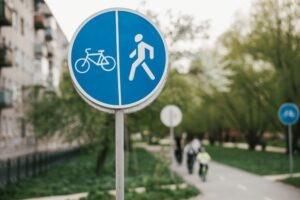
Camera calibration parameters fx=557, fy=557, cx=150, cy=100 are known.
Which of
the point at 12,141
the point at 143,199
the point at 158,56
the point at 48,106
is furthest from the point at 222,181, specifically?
the point at 12,141

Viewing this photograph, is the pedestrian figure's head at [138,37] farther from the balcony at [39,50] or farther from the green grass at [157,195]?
the balcony at [39,50]

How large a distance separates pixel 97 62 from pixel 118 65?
0.36 ft

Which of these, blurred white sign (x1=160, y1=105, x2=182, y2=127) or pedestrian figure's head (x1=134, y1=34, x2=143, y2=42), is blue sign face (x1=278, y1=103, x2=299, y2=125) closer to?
blurred white sign (x1=160, y1=105, x2=182, y2=127)

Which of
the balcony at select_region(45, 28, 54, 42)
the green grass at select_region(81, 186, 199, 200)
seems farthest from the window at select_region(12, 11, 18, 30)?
the green grass at select_region(81, 186, 199, 200)

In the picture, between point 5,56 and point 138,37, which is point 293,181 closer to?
point 138,37

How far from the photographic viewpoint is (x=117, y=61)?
2.89m

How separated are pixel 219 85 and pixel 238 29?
56.8 ft

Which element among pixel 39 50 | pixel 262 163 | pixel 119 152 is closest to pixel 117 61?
pixel 119 152

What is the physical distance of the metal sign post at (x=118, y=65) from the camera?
288 cm

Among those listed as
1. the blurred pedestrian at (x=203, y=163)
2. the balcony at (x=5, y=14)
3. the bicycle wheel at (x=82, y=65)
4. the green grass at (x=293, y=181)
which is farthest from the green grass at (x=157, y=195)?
the balcony at (x=5, y=14)

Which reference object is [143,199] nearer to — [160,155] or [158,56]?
[160,155]

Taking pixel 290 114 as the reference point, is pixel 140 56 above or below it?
above

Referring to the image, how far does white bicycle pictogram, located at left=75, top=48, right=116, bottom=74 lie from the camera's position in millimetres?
2885

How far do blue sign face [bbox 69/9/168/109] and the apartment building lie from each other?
22205 mm
